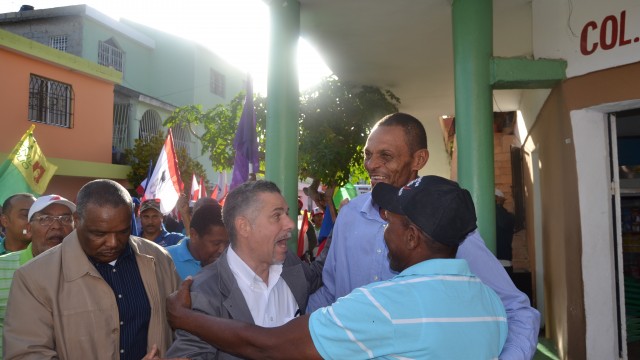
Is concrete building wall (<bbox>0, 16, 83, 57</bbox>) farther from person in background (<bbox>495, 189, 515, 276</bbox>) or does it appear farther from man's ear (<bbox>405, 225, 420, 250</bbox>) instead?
man's ear (<bbox>405, 225, 420, 250</bbox>)

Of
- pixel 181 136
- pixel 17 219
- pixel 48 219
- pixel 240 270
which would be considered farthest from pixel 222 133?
pixel 181 136

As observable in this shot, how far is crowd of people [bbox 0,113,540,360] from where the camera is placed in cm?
161

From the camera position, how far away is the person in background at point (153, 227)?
5.84m

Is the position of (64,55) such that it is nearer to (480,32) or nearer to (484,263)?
(480,32)

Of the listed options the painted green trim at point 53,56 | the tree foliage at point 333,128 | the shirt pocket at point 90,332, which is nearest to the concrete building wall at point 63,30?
the painted green trim at point 53,56

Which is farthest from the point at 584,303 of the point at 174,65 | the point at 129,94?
the point at 174,65

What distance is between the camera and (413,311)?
5.15 feet

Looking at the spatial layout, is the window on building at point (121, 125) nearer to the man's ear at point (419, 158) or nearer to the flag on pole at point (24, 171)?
the flag on pole at point (24, 171)

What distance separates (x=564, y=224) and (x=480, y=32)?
1.98m

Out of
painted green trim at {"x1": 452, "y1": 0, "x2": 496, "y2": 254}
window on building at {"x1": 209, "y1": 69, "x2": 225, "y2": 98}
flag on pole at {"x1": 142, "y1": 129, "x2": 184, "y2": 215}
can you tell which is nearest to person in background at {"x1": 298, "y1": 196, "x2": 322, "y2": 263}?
flag on pole at {"x1": 142, "y1": 129, "x2": 184, "y2": 215}

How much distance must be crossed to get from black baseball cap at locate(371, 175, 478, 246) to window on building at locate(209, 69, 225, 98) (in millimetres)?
26147

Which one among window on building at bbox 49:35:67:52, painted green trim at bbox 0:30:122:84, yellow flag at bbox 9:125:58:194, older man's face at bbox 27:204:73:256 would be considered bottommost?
older man's face at bbox 27:204:73:256

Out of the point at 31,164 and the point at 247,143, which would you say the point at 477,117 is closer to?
the point at 247,143

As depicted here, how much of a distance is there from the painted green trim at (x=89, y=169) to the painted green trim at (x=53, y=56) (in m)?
2.88
